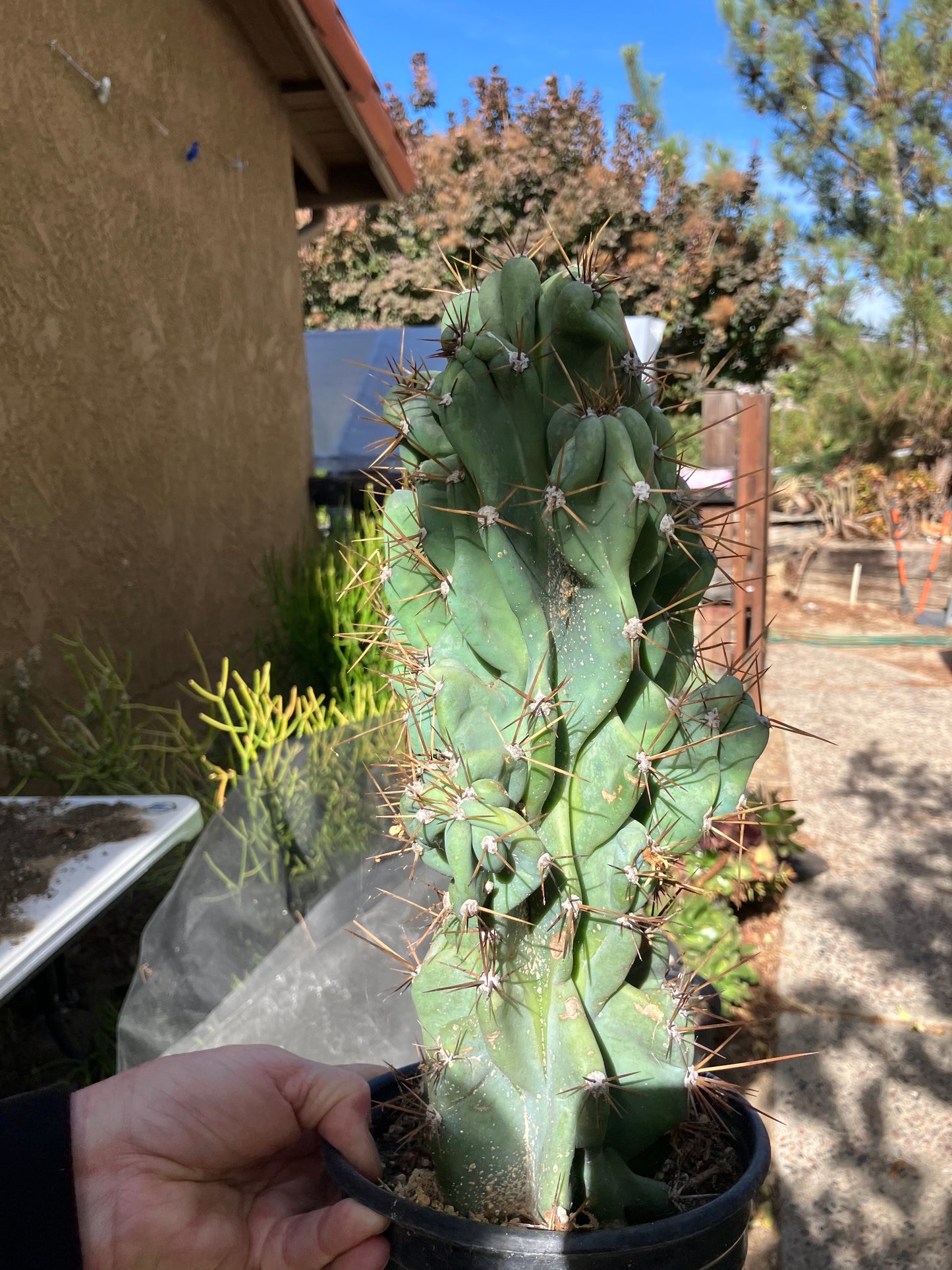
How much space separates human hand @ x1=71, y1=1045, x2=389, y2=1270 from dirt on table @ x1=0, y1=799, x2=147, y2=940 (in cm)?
71

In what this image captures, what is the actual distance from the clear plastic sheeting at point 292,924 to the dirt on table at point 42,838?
0.68ft

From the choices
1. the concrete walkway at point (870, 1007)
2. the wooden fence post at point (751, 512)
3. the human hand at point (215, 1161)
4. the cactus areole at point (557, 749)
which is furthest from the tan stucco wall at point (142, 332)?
the concrete walkway at point (870, 1007)

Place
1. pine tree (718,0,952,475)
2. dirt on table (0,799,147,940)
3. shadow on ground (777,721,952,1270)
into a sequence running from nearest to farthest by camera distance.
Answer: dirt on table (0,799,147,940) → shadow on ground (777,721,952,1270) → pine tree (718,0,952,475)

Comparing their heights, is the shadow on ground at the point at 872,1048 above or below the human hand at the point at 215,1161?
below

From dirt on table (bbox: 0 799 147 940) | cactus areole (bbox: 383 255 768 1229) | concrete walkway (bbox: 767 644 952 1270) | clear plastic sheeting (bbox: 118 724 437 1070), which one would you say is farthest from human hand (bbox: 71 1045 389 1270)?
concrete walkway (bbox: 767 644 952 1270)

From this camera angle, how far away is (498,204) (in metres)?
13.0

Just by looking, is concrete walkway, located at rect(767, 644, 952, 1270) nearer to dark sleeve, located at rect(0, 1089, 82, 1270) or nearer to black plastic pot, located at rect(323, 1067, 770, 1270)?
black plastic pot, located at rect(323, 1067, 770, 1270)

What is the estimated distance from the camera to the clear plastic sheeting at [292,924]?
6.03 feet

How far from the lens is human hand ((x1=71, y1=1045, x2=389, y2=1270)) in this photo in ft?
3.54

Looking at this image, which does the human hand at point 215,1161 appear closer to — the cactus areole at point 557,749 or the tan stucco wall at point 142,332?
the cactus areole at point 557,749

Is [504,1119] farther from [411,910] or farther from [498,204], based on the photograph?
[498,204]

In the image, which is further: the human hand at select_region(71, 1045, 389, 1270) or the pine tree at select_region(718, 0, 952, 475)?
the pine tree at select_region(718, 0, 952, 475)

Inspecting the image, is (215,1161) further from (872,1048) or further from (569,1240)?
(872,1048)

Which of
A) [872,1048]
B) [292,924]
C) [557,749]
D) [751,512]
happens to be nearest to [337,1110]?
[557,749]
